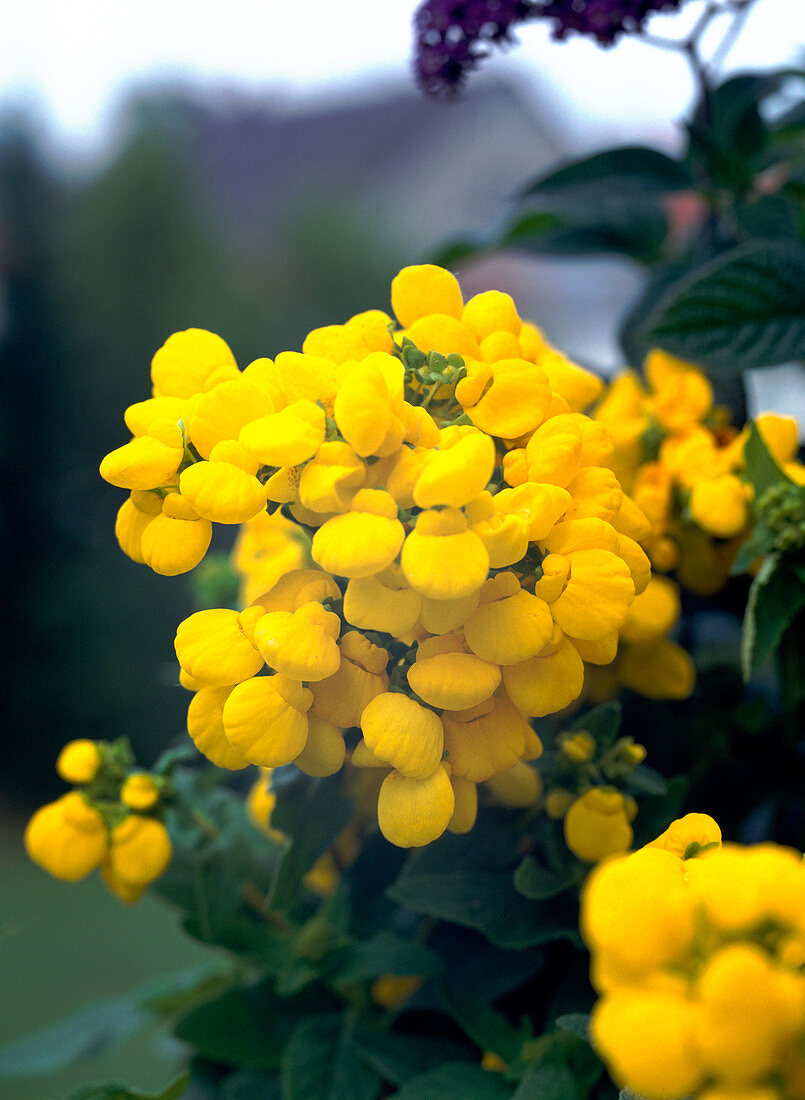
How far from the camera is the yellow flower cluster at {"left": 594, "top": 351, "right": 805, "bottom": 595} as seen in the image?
1.02 ft

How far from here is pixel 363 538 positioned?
0.20m

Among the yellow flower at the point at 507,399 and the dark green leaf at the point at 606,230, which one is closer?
the yellow flower at the point at 507,399

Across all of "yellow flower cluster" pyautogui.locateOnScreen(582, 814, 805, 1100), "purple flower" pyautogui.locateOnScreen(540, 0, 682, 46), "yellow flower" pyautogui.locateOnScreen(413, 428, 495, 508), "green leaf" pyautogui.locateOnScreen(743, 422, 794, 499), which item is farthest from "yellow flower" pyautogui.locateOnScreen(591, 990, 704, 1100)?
"purple flower" pyautogui.locateOnScreen(540, 0, 682, 46)

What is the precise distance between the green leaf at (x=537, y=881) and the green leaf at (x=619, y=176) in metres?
0.32

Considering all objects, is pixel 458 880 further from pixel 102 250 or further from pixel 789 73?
pixel 102 250

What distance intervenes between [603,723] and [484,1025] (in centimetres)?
10

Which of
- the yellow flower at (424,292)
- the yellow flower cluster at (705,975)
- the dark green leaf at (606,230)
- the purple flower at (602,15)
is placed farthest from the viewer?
the dark green leaf at (606,230)

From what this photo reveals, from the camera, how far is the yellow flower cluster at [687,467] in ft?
1.02

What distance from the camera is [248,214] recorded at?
5.07m

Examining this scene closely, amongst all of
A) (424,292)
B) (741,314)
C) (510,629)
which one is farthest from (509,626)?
(741,314)

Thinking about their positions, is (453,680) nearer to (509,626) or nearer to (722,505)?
(509,626)

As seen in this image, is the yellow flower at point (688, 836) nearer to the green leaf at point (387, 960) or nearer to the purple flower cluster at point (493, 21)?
the green leaf at point (387, 960)

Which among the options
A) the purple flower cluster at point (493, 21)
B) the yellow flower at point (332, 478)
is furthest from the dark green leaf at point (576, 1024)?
the purple flower cluster at point (493, 21)

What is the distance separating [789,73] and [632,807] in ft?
1.20
